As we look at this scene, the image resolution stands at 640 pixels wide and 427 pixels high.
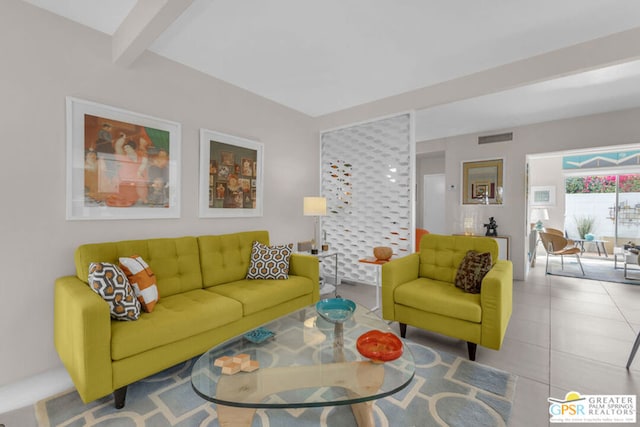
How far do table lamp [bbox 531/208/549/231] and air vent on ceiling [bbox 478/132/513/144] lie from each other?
9.04 ft

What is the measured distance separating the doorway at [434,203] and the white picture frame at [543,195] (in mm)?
2582

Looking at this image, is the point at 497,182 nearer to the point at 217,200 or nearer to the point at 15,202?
the point at 217,200

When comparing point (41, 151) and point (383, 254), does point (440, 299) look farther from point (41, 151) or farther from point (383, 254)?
point (41, 151)

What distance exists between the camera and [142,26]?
1.96 m

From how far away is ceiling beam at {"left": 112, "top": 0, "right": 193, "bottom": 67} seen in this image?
5.83ft

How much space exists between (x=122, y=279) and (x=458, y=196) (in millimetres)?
5439

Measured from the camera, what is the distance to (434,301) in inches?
93.7

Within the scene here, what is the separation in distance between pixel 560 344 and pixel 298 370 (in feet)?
8.05

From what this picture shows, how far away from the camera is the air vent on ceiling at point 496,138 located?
500 cm

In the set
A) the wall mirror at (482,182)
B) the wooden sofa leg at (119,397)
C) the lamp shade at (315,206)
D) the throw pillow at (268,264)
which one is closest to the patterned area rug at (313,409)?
the wooden sofa leg at (119,397)

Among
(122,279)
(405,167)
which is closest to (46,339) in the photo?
(122,279)

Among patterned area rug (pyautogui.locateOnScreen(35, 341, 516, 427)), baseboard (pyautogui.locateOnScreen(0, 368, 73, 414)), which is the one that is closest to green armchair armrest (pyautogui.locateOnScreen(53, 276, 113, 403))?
patterned area rug (pyautogui.locateOnScreen(35, 341, 516, 427))

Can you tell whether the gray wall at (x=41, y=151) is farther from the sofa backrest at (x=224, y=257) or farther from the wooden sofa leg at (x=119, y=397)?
the wooden sofa leg at (x=119, y=397)

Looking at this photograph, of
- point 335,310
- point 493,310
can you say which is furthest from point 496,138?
point 335,310
